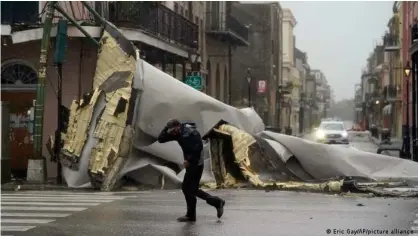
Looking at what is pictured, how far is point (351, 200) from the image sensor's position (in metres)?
13.6

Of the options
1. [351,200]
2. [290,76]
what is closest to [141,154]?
[351,200]

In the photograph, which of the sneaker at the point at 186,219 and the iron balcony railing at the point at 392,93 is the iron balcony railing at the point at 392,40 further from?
the sneaker at the point at 186,219

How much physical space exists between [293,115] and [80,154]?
281ft

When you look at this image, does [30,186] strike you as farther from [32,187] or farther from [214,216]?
[214,216]

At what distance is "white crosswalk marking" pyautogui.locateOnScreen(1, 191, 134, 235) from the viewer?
1078 centimetres

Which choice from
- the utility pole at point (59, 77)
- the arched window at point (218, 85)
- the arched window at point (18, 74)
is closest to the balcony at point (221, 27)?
the arched window at point (218, 85)

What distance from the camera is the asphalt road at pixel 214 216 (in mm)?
9852

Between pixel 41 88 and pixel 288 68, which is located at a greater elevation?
pixel 288 68

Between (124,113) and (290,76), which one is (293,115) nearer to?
(290,76)

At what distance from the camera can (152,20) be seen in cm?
2377

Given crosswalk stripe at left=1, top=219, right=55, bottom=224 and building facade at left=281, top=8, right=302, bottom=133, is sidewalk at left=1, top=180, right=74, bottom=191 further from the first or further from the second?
building facade at left=281, top=8, right=302, bottom=133

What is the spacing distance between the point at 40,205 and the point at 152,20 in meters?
11.7

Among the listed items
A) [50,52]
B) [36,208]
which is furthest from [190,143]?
[50,52]

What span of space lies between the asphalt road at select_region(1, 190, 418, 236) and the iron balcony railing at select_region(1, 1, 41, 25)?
27.1ft
